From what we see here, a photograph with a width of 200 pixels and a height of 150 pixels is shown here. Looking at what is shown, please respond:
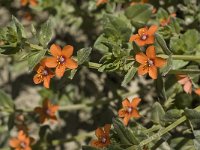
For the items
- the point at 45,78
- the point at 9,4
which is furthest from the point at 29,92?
the point at 45,78

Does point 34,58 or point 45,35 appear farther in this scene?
point 45,35

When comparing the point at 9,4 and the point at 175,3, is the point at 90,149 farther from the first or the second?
the point at 9,4

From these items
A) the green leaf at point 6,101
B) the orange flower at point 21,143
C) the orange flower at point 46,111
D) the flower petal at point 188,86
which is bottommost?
the orange flower at point 21,143

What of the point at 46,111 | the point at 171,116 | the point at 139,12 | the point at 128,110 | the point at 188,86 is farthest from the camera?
the point at 46,111

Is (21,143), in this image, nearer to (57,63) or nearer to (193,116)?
(57,63)

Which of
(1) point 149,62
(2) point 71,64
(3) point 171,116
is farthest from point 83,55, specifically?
(3) point 171,116

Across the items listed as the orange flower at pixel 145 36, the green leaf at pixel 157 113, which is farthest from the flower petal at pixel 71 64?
the green leaf at pixel 157 113

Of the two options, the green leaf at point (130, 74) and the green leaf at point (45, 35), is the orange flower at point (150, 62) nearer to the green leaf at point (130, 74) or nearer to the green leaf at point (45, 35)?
the green leaf at point (130, 74)
